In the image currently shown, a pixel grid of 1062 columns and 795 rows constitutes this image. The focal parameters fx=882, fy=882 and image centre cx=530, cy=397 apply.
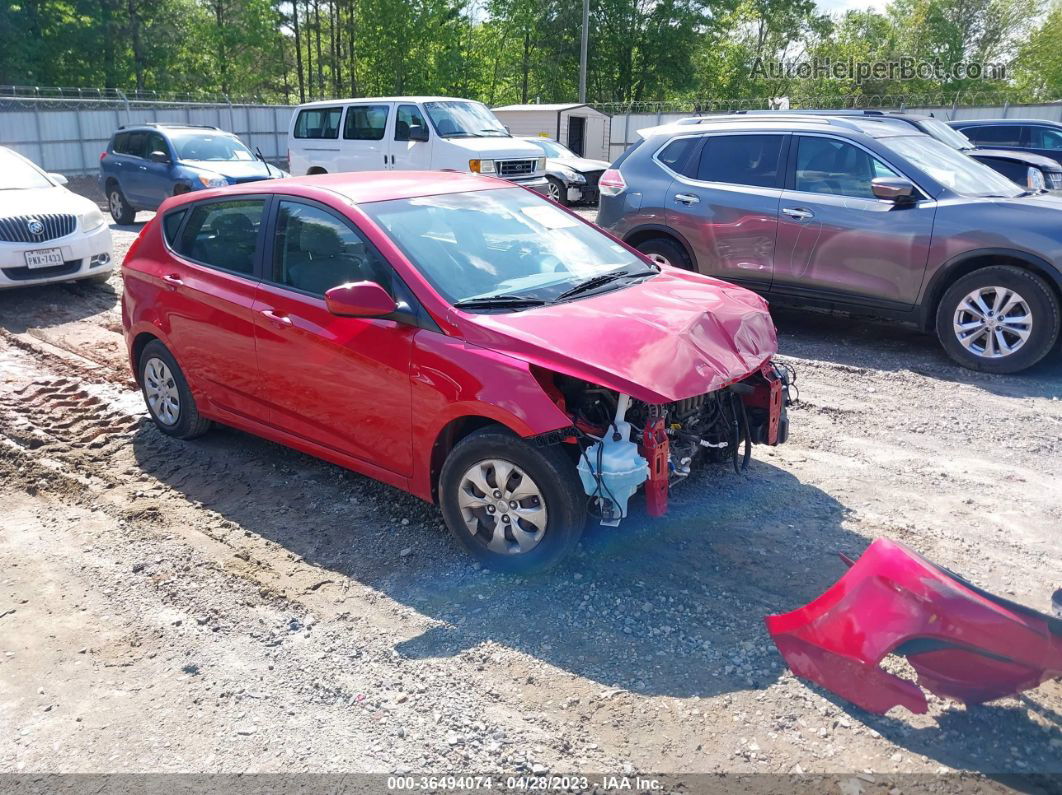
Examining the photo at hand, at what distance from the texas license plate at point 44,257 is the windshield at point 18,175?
48.8 inches

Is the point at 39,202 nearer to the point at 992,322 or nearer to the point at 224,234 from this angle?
the point at 224,234

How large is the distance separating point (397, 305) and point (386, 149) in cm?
1151

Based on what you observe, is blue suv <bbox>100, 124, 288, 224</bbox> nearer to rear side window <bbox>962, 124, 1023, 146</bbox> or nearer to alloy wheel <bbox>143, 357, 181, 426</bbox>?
alloy wheel <bbox>143, 357, 181, 426</bbox>

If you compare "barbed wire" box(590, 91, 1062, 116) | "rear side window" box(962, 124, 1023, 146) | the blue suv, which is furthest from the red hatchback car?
"barbed wire" box(590, 91, 1062, 116)

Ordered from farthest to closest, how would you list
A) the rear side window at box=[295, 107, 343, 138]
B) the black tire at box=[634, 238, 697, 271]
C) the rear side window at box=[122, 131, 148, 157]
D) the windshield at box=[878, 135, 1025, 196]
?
the rear side window at box=[122, 131, 148, 157]
the rear side window at box=[295, 107, 343, 138]
the black tire at box=[634, 238, 697, 271]
the windshield at box=[878, 135, 1025, 196]

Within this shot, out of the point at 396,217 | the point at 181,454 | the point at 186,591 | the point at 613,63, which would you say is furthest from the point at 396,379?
the point at 613,63

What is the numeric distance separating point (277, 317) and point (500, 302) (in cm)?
133

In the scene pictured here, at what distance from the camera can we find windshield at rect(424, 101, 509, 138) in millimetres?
14660

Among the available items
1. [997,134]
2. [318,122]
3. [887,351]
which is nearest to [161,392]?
[887,351]

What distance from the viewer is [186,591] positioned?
405 cm

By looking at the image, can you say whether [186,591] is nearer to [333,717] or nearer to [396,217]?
[333,717]

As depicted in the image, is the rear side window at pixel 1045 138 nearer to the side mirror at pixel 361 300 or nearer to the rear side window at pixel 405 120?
the rear side window at pixel 405 120

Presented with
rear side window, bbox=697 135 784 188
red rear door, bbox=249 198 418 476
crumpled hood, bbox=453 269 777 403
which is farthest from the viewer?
rear side window, bbox=697 135 784 188

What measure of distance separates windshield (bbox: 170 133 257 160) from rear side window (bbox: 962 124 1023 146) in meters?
13.2
